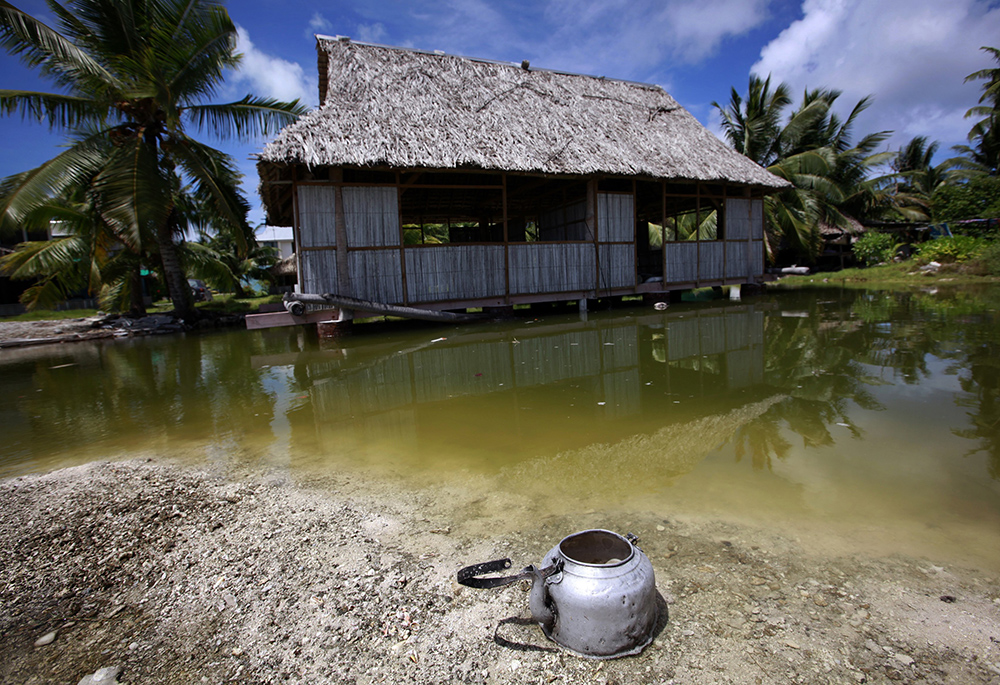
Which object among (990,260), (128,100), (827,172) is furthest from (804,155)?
(128,100)

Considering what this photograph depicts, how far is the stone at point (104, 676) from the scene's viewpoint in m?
1.62

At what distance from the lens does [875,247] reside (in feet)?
66.3

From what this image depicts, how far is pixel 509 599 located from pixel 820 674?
99 cm

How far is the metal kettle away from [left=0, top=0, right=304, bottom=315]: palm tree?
37.4 feet

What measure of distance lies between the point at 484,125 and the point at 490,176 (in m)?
1.55

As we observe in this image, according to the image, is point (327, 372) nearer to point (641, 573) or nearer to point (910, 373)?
point (641, 573)

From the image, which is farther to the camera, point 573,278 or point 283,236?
point 283,236

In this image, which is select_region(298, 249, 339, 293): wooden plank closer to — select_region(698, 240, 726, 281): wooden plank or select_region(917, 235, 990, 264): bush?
select_region(698, 240, 726, 281): wooden plank

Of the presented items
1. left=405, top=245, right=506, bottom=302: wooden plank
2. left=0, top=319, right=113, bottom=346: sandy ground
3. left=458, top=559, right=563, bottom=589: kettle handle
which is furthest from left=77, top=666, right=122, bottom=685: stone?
left=0, top=319, right=113, bottom=346: sandy ground

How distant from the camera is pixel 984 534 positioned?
227 centimetres

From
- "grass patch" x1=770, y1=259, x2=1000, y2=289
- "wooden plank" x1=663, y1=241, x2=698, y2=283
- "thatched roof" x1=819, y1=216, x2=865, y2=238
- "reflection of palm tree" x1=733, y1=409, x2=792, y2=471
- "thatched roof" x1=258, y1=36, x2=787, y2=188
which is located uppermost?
"thatched roof" x1=258, y1=36, x2=787, y2=188

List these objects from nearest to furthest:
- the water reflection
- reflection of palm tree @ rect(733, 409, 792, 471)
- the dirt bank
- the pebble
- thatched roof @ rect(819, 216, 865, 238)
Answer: the pebble, reflection of palm tree @ rect(733, 409, 792, 471), the water reflection, the dirt bank, thatched roof @ rect(819, 216, 865, 238)

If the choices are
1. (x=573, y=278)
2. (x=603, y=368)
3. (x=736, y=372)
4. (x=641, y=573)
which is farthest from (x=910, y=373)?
(x=573, y=278)

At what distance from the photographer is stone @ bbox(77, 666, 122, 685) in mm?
1616
